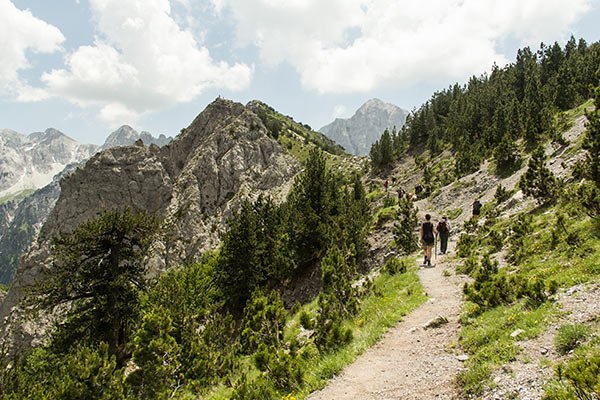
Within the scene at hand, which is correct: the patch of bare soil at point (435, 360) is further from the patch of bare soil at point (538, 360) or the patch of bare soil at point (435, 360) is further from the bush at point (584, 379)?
the bush at point (584, 379)

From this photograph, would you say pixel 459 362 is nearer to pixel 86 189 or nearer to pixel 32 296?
pixel 32 296

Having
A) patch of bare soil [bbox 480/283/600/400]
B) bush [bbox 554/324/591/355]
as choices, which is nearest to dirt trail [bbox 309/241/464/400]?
patch of bare soil [bbox 480/283/600/400]

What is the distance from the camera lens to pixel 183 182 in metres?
95.6

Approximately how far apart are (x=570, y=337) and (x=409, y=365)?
10.9 feet

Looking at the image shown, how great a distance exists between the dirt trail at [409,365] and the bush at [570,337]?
191 cm

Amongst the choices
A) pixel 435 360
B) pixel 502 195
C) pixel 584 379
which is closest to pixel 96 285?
pixel 435 360

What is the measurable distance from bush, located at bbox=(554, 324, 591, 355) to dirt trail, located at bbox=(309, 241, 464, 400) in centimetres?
191

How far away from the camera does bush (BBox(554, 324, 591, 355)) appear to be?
19.8ft

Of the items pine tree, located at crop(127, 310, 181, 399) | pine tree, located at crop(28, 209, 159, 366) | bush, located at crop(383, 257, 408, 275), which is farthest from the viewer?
pine tree, located at crop(28, 209, 159, 366)

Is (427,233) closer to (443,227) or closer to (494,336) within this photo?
(443,227)

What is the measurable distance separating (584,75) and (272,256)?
50232mm

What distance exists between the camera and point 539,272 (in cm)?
1070

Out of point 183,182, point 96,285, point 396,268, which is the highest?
point 183,182

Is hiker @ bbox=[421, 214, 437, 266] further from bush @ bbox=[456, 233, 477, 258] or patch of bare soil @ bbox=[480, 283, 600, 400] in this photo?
patch of bare soil @ bbox=[480, 283, 600, 400]
